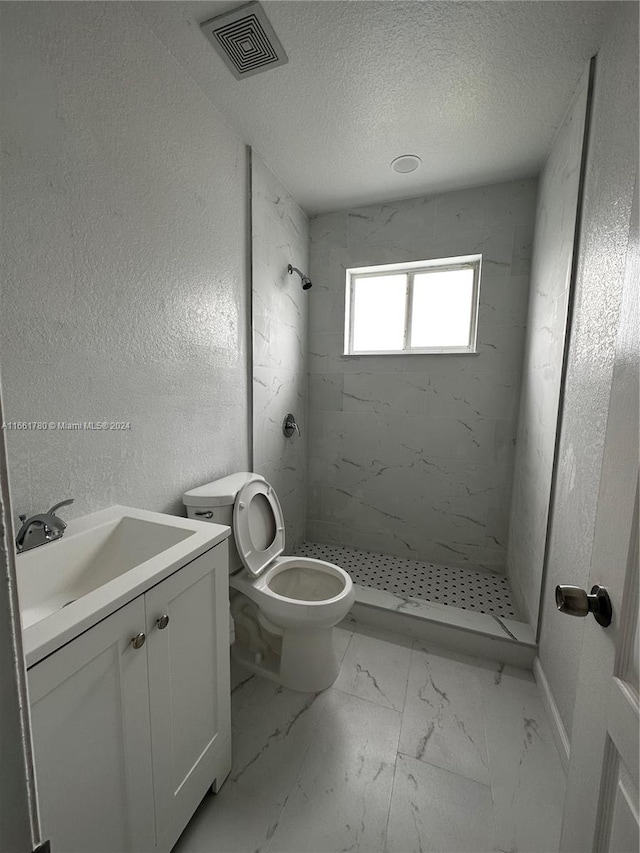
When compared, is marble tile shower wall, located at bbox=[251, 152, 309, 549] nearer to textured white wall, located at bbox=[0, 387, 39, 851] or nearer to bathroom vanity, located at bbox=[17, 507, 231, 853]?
bathroom vanity, located at bbox=[17, 507, 231, 853]

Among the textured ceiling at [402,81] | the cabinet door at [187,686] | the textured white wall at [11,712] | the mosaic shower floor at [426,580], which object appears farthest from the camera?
the mosaic shower floor at [426,580]

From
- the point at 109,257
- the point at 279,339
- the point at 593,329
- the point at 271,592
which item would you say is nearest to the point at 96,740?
the point at 271,592

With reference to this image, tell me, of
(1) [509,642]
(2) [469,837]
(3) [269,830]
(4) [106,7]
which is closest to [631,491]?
(2) [469,837]

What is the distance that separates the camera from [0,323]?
84 cm

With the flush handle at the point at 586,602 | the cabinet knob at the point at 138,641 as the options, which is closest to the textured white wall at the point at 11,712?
the cabinet knob at the point at 138,641

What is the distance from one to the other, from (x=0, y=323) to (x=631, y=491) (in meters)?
1.29

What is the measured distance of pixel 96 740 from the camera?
682mm

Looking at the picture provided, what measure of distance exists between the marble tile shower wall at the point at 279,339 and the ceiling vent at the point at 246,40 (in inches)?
18.5

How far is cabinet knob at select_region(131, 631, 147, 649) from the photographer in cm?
74

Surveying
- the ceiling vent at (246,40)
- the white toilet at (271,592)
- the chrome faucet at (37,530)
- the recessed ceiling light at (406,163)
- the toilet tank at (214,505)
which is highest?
the ceiling vent at (246,40)

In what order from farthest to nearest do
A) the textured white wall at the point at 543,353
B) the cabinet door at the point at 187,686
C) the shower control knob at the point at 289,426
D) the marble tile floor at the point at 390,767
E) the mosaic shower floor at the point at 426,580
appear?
the shower control knob at the point at 289,426 → the mosaic shower floor at the point at 426,580 → the textured white wall at the point at 543,353 → the marble tile floor at the point at 390,767 → the cabinet door at the point at 187,686

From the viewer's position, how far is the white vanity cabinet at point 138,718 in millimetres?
617

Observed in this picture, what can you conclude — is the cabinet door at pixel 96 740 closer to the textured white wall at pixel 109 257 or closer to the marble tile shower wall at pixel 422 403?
the textured white wall at pixel 109 257

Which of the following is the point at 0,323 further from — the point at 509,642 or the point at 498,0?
the point at 509,642
